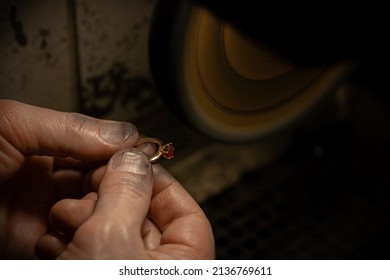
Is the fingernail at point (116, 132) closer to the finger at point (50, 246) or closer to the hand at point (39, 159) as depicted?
the hand at point (39, 159)

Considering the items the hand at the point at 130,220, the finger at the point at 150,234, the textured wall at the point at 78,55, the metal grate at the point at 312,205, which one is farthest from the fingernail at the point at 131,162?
the metal grate at the point at 312,205

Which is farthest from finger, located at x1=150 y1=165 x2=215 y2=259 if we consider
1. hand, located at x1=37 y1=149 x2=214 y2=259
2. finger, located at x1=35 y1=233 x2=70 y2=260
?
finger, located at x1=35 y1=233 x2=70 y2=260

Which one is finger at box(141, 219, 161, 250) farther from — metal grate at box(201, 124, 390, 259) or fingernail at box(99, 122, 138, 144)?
metal grate at box(201, 124, 390, 259)

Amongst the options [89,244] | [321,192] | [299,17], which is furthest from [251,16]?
[321,192]

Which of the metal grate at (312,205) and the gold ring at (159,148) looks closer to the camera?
the gold ring at (159,148)

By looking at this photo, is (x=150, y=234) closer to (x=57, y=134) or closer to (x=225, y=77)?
(x=57, y=134)
